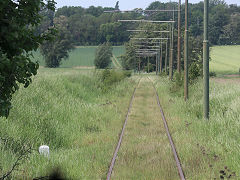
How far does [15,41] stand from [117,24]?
2173 inches

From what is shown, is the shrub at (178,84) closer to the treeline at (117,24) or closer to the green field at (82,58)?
the treeline at (117,24)

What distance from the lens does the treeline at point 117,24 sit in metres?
67.3

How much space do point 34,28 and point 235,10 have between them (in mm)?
119715

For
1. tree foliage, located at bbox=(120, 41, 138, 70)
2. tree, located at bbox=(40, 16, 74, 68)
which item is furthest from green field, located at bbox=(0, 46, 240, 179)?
tree foliage, located at bbox=(120, 41, 138, 70)

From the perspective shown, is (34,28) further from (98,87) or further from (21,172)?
(98,87)

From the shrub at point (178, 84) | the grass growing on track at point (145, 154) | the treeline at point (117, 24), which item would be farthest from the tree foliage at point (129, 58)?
the grass growing on track at point (145, 154)

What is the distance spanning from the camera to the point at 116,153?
8.01 m

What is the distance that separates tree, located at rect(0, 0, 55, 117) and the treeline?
46.5m

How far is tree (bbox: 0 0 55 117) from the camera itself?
440cm

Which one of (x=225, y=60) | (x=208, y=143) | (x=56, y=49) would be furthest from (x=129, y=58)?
(x=208, y=143)

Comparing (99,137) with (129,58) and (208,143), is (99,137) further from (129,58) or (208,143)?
(129,58)

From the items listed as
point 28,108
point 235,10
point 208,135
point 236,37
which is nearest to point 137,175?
point 208,135

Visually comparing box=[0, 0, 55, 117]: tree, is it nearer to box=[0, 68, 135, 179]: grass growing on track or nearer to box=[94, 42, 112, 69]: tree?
box=[0, 68, 135, 179]: grass growing on track

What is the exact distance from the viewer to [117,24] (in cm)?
5897
